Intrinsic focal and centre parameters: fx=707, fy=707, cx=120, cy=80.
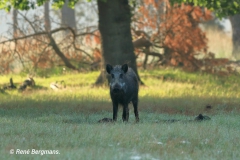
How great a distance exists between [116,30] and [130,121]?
873 cm

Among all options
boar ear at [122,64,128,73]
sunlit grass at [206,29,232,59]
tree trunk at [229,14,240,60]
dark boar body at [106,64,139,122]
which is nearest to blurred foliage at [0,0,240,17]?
dark boar body at [106,64,139,122]

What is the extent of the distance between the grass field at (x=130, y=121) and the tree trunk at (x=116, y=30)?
119 cm

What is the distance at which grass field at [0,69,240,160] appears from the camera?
11461 millimetres

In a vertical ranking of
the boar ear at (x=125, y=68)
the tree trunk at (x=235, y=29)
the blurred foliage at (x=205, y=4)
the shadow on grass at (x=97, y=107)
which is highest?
the blurred foliage at (x=205, y=4)

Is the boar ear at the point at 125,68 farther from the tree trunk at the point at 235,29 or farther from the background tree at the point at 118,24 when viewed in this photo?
the tree trunk at the point at 235,29

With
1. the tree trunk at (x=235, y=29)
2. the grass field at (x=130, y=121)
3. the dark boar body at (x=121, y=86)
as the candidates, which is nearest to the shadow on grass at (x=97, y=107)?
the grass field at (x=130, y=121)

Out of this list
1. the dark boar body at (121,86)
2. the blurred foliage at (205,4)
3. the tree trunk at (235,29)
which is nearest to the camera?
the dark boar body at (121,86)

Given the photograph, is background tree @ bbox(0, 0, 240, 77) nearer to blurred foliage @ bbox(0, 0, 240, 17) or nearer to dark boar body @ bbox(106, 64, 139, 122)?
blurred foliage @ bbox(0, 0, 240, 17)

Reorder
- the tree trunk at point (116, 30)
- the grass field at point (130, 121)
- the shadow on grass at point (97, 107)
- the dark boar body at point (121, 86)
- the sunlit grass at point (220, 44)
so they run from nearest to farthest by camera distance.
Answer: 1. the grass field at point (130, 121)
2. the dark boar body at point (121, 86)
3. the shadow on grass at point (97, 107)
4. the tree trunk at point (116, 30)
5. the sunlit grass at point (220, 44)

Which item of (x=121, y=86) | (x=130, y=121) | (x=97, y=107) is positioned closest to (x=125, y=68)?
(x=121, y=86)

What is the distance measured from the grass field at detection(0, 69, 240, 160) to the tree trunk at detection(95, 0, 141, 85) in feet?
3.90

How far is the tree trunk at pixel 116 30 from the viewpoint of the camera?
24.5 metres

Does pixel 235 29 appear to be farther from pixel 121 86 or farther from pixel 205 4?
pixel 121 86

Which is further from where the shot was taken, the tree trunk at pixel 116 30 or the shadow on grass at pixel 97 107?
the tree trunk at pixel 116 30
